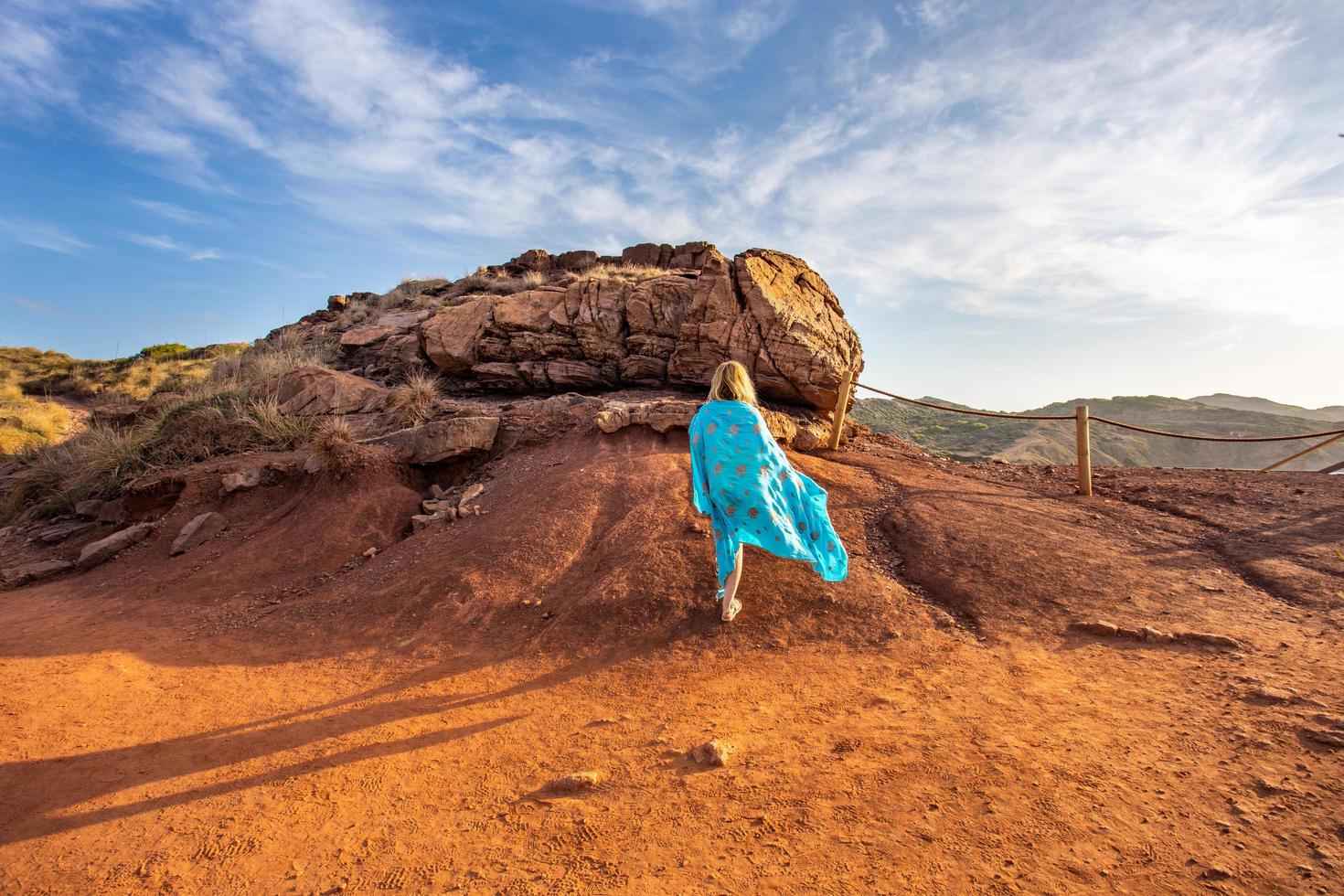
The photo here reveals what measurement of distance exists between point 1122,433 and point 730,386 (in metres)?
52.2

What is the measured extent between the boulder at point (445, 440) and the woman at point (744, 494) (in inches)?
182

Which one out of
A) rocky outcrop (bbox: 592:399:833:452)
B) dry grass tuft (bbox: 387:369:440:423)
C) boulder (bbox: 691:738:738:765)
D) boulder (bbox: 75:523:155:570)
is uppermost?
dry grass tuft (bbox: 387:369:440:423)

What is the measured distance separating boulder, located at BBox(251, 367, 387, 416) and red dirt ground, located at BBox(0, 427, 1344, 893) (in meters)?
3.30

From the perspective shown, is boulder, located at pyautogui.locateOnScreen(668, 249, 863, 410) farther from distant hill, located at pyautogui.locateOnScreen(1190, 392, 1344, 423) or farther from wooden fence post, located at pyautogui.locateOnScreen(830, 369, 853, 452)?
distant hill, located at pyautogui.locateOnScreen(1190, 392, 1344, 423)

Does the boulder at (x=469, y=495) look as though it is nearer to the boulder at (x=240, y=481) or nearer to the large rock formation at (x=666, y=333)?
the boulder at (x=240, y=481)

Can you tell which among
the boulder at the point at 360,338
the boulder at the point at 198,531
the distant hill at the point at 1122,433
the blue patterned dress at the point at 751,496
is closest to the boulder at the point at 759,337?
the blue patterned dress at the point at 751,496

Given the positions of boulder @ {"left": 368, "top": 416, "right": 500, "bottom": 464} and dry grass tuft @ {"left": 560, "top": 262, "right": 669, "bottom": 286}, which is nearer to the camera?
boulder @ {"left": 368, "top": 416, "right": 500, "bottom": 464}

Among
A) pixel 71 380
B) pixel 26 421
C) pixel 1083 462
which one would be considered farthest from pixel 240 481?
pixel 71 380

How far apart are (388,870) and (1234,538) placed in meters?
7.56

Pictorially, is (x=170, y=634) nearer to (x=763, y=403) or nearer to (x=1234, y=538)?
(x=763, y=403)

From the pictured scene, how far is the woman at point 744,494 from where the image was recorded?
14.5 ft

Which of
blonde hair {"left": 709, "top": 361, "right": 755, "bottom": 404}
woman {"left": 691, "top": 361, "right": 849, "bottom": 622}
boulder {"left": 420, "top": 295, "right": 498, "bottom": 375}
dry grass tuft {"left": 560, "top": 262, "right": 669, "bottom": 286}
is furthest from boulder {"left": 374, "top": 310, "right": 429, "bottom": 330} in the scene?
woman {"left": 691, "top": 361, "right": 849, "bottom": 622}

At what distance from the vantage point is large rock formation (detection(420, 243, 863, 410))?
9891mm

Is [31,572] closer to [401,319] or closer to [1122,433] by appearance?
[401,319]
